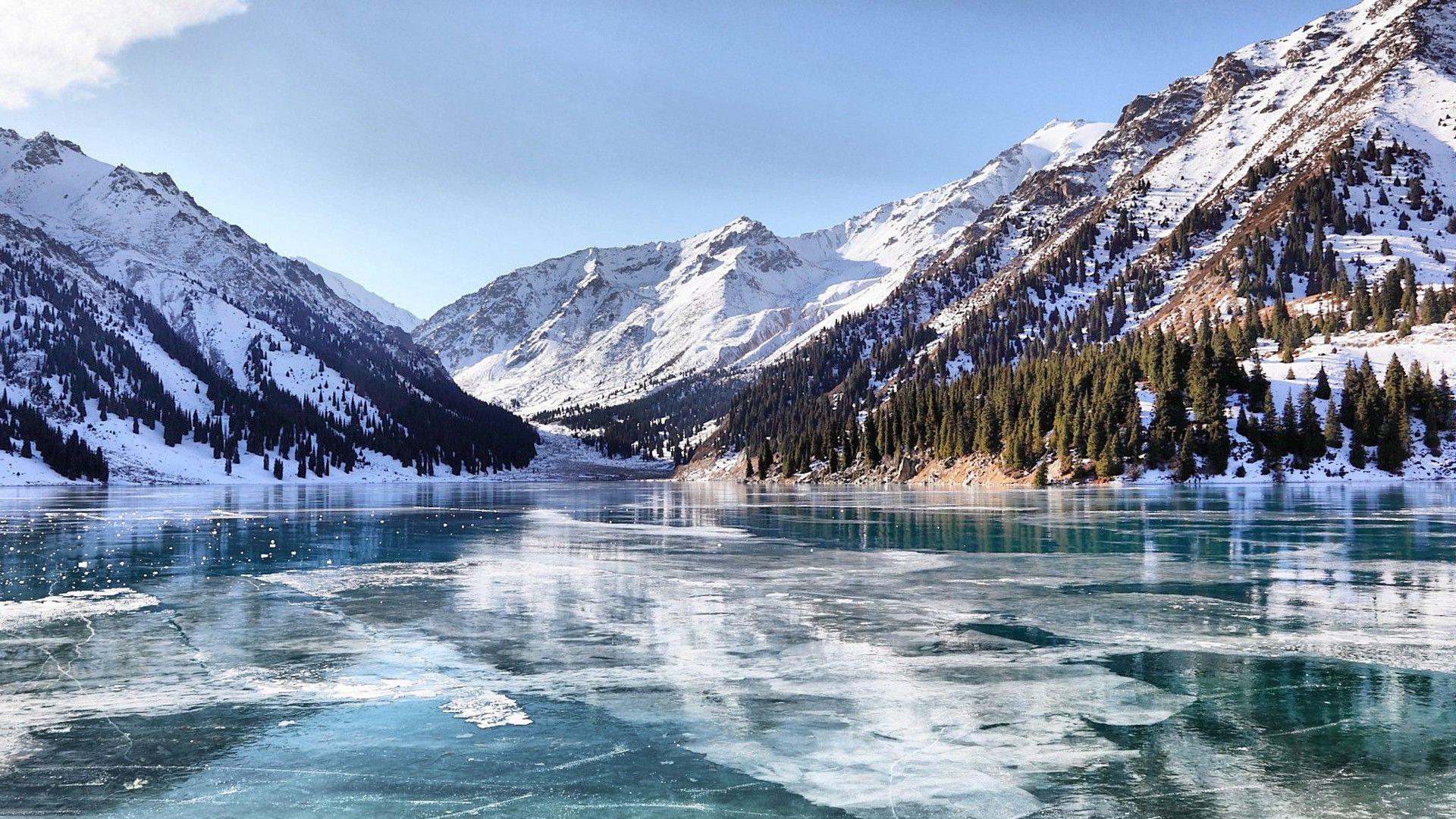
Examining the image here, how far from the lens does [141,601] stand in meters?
24.7

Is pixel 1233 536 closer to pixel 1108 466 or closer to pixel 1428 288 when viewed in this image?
pixel 1108 466

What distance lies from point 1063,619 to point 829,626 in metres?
5.27

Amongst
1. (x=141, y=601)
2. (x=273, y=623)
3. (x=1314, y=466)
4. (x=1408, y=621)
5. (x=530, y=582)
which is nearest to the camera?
(x=1408, y=621)

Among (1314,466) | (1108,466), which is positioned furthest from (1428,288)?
(1108,466)

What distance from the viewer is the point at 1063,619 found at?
69.8 ft

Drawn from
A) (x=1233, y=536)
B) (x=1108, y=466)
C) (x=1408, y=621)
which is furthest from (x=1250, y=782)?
(x=1108, y=466)

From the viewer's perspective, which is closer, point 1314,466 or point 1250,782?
point 1250,782

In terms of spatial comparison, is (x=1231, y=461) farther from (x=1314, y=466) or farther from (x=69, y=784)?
(x=69, y=784)

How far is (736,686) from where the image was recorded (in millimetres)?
15328

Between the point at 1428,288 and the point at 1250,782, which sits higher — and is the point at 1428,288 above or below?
above

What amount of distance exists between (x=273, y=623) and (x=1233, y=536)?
38.3 meters

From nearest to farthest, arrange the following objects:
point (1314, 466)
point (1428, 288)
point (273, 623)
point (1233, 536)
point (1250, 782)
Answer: point (1250, 782)
point (273, 623)
point (1233, 536)
point (1314, 466)
point (1428, 288)

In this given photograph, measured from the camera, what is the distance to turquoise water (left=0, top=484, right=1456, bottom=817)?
10.5 meters

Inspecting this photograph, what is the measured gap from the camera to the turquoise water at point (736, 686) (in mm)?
10500
